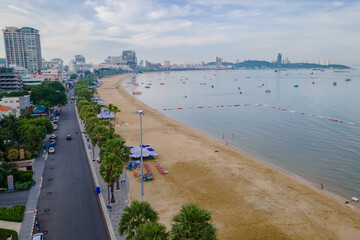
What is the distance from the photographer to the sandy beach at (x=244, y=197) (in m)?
31.6

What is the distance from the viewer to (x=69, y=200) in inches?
1380

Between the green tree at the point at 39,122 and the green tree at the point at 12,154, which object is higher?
the green tree at the point at 39,122

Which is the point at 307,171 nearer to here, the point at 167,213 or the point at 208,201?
the point at 208,201

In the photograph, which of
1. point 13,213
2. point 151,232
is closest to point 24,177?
point 13,213

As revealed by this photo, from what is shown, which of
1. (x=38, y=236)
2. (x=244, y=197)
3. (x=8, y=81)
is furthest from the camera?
(x=8, y=81)

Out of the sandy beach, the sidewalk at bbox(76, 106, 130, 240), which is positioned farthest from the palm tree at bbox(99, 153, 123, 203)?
the sandy beach

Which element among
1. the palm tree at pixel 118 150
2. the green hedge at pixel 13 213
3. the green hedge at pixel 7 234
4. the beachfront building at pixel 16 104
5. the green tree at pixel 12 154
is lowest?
the green hedge at pixel 7 234

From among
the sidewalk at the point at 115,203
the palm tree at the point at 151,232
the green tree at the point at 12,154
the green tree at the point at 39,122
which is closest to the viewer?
the palm tree at the point at 151,232

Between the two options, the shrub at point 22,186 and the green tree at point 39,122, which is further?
the green tree at point 39,122

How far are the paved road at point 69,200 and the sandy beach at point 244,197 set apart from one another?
22.3ft

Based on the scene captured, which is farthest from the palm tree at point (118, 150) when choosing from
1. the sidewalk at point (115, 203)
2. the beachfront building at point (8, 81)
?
the beachfront building at point (8, 81)

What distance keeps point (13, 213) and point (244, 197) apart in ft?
99.1

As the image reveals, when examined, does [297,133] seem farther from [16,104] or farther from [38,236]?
[16,104]

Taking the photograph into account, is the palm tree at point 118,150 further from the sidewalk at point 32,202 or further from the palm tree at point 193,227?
the palm tree at point 193,227
